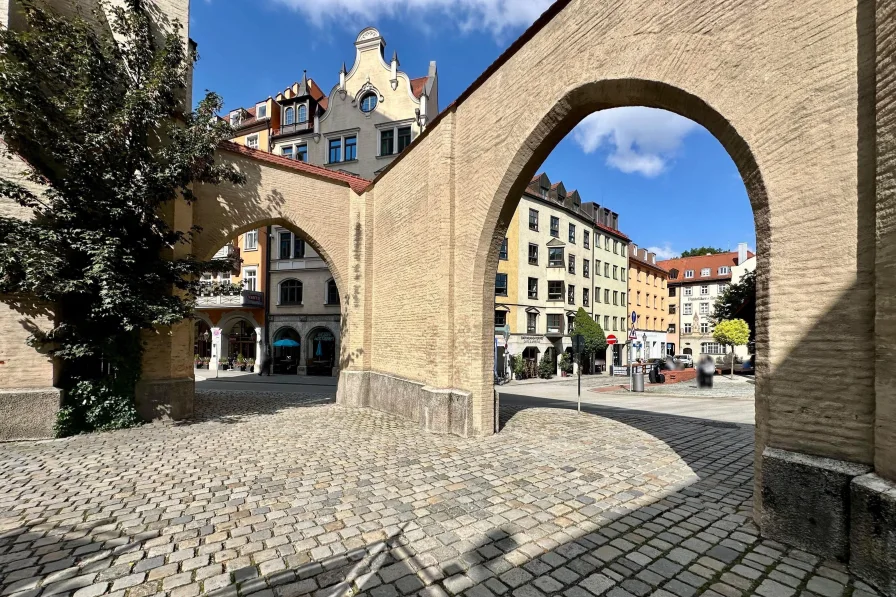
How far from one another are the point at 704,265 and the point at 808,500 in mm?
61234

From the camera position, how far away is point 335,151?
2730cm

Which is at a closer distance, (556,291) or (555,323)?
(555,323)

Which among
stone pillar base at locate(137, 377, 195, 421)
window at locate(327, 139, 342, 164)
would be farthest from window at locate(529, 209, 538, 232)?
stone pillar base at locate(137, 377, 195, 421)

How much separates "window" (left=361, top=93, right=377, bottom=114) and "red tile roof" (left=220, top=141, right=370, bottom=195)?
1445 centimetres

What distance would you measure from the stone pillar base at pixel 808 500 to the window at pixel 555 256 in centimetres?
2774

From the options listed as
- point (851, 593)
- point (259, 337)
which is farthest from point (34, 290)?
point (259, 337)

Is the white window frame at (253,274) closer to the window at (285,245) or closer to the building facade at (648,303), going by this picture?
the window at (285,245)

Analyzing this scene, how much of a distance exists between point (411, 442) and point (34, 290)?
23.8 feet

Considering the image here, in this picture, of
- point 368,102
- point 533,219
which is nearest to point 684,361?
point 533,219

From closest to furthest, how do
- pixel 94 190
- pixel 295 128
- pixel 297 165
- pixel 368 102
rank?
1. pixel 94 190
2. pixel 297 165
3. pixel 368 102
4. pixel 295 128

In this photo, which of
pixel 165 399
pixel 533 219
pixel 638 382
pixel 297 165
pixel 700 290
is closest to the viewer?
pixel 165 399

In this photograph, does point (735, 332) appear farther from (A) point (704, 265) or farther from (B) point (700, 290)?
(A) point (704, 265)

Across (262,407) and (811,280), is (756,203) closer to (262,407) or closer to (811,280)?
(811,280)

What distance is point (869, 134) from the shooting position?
12.1 ft
